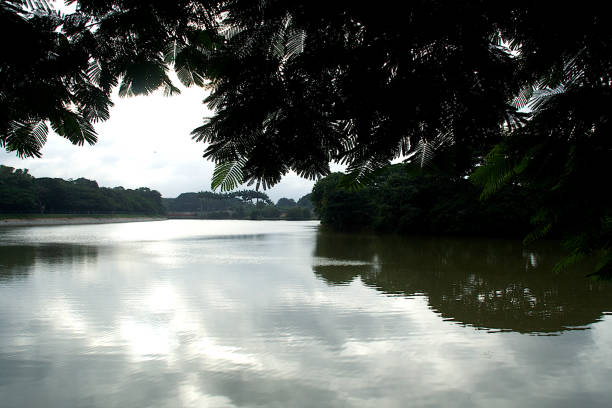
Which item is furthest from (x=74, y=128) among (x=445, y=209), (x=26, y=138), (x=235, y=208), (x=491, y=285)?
(x=235, y=208)

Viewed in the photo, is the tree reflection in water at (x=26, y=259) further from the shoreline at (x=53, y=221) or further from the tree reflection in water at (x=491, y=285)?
the shoreline at (x=53, y=221)

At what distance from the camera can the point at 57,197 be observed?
83.0 meters

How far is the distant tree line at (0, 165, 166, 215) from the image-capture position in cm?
6851

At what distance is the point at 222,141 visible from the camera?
1.86 metres

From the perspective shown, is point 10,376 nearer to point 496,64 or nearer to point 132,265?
point 496,64

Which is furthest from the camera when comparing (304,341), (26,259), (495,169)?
(26,259)

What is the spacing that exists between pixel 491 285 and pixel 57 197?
89165 mm

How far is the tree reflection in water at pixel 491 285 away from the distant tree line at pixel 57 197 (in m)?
59.0

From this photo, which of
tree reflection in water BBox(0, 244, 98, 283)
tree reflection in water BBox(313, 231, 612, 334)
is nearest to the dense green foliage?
tree reflection in water BBox(313, 231, 612, 334)

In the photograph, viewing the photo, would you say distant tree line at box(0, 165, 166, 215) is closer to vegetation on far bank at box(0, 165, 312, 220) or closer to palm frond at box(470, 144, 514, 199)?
vegetation on far bank at box(0, 165, 312, 220)

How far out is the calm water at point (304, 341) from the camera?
4.85 m

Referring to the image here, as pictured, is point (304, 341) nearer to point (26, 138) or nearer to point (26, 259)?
point (26, 138)

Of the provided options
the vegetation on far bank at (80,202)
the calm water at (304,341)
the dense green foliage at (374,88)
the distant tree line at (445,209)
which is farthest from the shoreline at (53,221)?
the dense green foliage at (374,88)

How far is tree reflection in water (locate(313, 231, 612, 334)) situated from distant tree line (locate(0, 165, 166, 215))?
5896 centimetres
